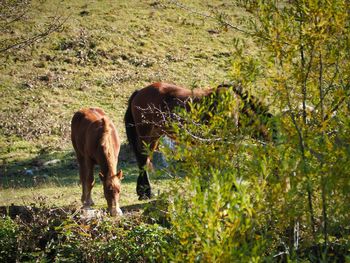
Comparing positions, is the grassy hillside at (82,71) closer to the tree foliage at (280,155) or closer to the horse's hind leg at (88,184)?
the horse's hind leg at (88,184)

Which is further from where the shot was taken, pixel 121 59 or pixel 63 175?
pixel 121 59

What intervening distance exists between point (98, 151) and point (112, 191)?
1.13m

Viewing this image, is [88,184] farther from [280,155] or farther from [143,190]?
[280,155]

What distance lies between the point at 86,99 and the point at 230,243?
59.0ft

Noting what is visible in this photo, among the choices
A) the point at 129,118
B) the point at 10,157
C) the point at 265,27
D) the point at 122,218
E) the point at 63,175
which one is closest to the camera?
the point at 265,27

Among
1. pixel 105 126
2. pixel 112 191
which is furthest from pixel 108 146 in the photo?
pixel 112 191

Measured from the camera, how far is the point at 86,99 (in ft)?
66.6

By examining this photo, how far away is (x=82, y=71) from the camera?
73.9ft

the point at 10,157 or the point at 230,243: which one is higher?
the point at 230,243

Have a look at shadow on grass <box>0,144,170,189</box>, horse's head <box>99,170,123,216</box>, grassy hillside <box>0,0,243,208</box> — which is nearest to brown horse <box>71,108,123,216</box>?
horse's head <box>99,170,123,216</box>

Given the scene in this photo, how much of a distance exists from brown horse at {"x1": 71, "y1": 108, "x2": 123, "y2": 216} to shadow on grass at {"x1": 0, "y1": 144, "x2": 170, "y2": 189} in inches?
72.2

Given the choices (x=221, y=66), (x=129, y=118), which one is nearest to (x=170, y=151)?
(x=129, y=118)

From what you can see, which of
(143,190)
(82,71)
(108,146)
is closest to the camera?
(108,146)

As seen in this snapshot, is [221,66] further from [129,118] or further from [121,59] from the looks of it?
[129,118]
